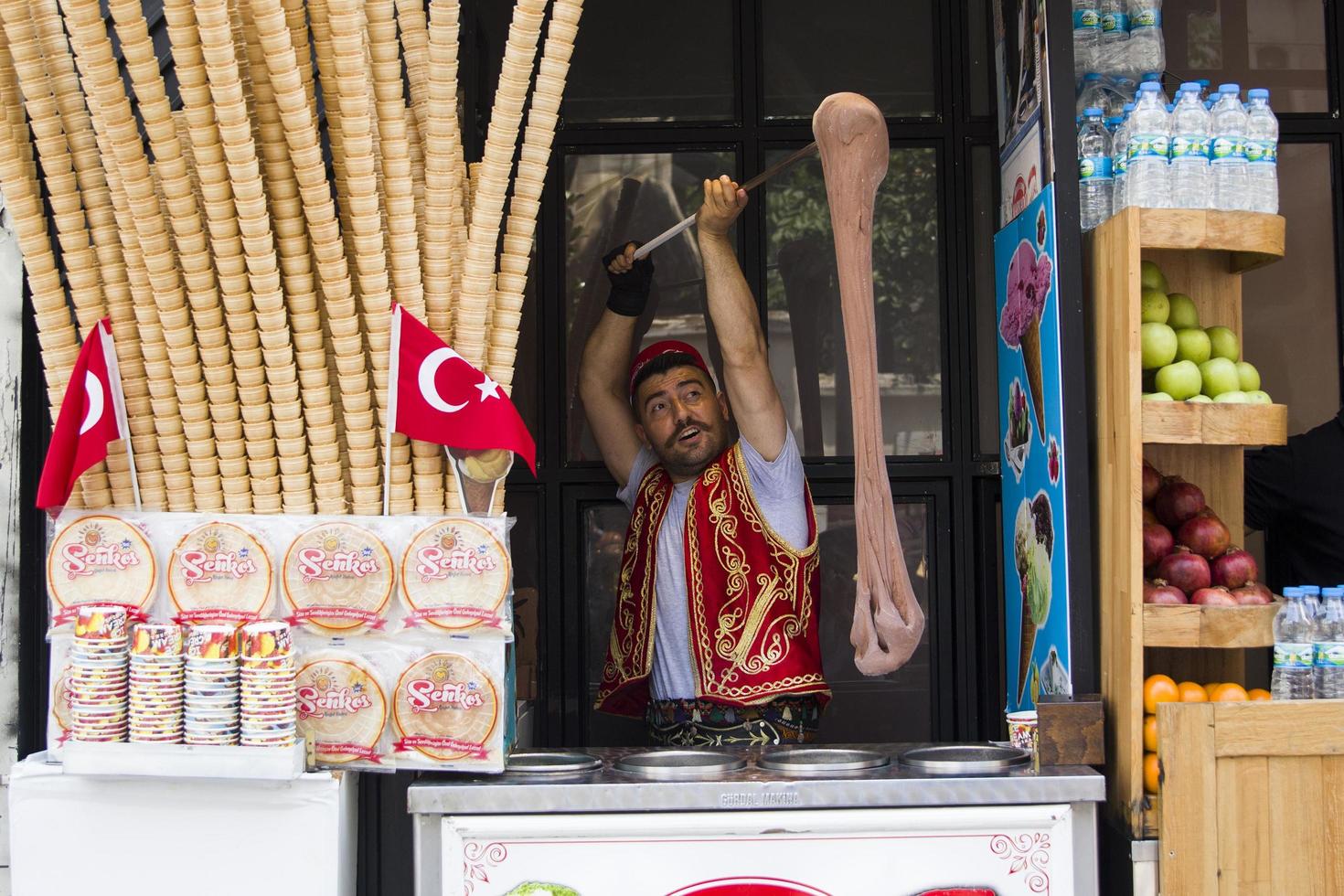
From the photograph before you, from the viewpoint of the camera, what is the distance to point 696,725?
347 centimetres

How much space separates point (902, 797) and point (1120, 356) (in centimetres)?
95

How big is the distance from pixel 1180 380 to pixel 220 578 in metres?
1.88

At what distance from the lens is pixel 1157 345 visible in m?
2.85

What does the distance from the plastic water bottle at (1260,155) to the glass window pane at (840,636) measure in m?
1.38

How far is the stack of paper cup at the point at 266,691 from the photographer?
247 cm

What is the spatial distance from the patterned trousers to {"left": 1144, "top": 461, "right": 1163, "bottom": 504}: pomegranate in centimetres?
96

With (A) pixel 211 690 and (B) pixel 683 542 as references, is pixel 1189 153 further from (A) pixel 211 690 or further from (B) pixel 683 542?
(A) pixel 211 690

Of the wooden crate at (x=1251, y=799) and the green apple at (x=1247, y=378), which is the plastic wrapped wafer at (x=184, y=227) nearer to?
the wooden crate at (x=1251, y=799)

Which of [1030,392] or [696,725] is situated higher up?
[1030,392]

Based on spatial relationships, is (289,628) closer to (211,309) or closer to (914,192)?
(211,309)

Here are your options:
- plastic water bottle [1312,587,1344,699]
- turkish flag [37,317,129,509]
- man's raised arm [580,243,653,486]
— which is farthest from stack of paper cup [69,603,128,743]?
plastic water bottle [1312,587,1344,699]

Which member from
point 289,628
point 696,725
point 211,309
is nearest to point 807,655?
point 696,725

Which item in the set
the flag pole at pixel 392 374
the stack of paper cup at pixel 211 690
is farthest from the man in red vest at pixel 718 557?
the stack of paper cup at pixel 211 690

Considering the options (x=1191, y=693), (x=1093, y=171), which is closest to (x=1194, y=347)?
(x=1093, y=171)
